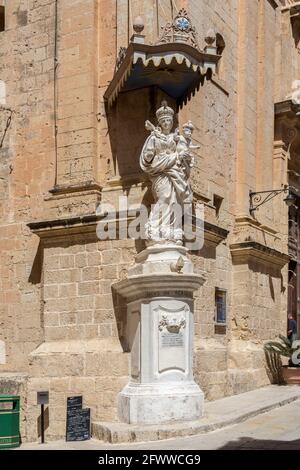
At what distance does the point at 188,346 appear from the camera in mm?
10016

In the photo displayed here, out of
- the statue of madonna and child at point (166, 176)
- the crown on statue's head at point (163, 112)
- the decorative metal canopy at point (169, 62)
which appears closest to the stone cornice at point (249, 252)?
the decorative metal canopy at point (169, 62)

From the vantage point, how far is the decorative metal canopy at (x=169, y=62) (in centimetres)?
1023

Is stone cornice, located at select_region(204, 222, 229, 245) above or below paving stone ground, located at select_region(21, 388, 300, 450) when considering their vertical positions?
above

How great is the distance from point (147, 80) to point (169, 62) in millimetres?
816

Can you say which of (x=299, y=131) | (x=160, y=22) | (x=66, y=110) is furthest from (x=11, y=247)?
(x=299, y=131)

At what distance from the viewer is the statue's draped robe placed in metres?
10.2

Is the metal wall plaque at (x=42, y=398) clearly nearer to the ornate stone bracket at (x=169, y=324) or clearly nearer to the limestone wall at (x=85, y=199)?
the limestone wall at (x=85, y=199)

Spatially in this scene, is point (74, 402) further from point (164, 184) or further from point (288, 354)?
point (288, 354)

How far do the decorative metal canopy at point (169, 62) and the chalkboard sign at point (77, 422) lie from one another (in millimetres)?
4639

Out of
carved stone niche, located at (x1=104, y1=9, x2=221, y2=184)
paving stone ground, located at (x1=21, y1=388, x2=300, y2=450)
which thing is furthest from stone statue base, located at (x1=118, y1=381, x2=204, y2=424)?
carved stone niche, located at (x1=104, y1=9, x2=221, y2=184)

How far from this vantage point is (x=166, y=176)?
1021 centimetres

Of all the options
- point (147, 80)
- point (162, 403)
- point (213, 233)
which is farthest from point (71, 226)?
point (162, 403)

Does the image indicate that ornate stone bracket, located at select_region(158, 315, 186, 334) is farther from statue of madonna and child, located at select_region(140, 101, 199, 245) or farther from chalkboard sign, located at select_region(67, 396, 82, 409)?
chalkboard sign, located at select_region(67, 396, 82, 409)

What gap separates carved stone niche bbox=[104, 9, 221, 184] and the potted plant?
17.2 ft
